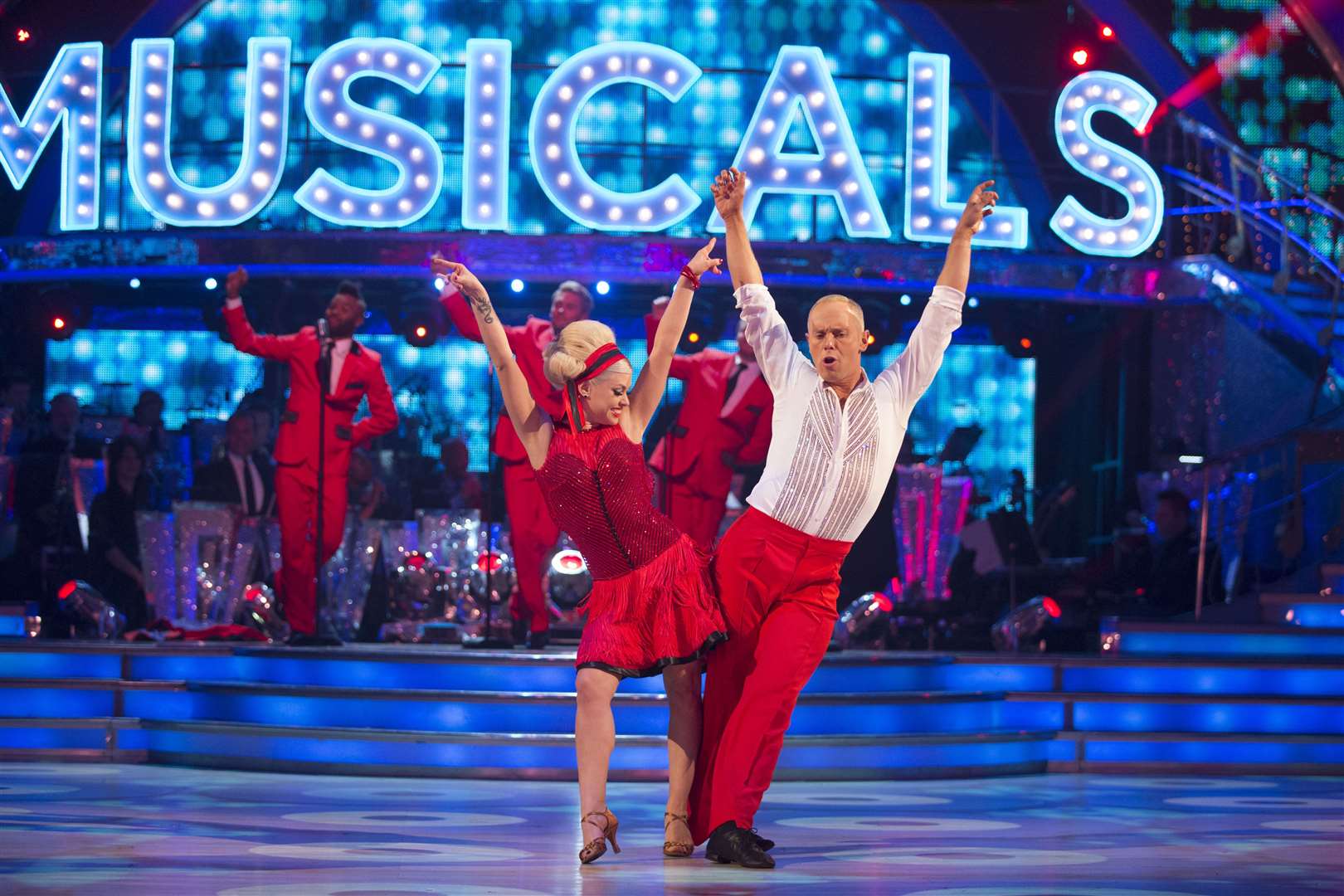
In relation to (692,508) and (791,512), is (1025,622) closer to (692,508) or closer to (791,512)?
(692,508)

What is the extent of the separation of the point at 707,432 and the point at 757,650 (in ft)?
13.0

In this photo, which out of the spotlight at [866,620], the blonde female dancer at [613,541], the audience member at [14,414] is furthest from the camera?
the audience member at [14,414]

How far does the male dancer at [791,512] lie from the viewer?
3754mm

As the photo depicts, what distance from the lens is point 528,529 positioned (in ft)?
22.9

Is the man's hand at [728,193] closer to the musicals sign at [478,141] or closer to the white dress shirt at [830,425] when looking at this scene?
the white dress shirt at [830,425]

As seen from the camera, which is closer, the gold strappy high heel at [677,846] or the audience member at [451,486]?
the gold strappy high heel at [677,846]

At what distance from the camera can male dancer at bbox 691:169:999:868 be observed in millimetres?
3754

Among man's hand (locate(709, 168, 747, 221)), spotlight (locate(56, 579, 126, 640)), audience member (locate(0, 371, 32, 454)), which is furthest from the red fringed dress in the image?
audience member (locate(0, 371, 32, 454))

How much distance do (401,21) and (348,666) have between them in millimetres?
6080

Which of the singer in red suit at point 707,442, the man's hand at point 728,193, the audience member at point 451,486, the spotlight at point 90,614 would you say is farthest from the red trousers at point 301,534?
the man's hand at point 728,193

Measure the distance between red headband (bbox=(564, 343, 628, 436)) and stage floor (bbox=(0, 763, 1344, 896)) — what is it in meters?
0.96

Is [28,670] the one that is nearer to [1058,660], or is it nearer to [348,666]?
[348,666]

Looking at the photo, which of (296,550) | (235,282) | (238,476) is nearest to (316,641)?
(296,550)

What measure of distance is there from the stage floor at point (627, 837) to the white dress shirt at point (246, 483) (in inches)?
A: 129
